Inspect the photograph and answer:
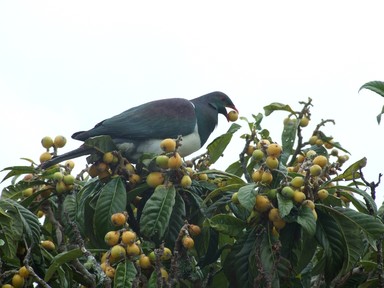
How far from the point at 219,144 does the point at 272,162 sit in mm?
1135

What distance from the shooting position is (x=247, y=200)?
375 cm

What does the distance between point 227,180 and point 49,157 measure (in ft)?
3.58

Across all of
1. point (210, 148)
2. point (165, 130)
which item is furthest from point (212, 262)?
point (165, 130)

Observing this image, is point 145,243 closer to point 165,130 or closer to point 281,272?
point 281,272

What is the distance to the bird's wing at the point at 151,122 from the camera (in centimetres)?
551

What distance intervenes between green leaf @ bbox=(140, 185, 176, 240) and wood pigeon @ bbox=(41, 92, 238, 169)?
1.01 metres

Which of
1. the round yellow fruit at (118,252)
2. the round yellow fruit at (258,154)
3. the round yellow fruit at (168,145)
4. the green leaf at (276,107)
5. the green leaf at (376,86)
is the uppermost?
the green leaf at (376,86)

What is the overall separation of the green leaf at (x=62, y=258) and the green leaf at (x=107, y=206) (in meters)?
0.44

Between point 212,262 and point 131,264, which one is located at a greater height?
point 131,264

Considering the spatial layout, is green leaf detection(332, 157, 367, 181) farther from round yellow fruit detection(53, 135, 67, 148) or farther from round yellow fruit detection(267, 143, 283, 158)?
round yellow fruit detection(53, 135, 67, 148)

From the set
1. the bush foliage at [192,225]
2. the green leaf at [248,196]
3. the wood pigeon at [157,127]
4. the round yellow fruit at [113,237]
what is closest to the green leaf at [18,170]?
the bush foliage at [192,225]

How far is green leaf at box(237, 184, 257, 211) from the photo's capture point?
3.72 m

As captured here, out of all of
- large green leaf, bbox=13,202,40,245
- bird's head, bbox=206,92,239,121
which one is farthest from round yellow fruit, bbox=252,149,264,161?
bird's head, bbox=206,92,239,121

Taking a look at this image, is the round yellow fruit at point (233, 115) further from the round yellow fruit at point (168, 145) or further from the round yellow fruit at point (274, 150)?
the round yellow fruit at point (274, 150)
